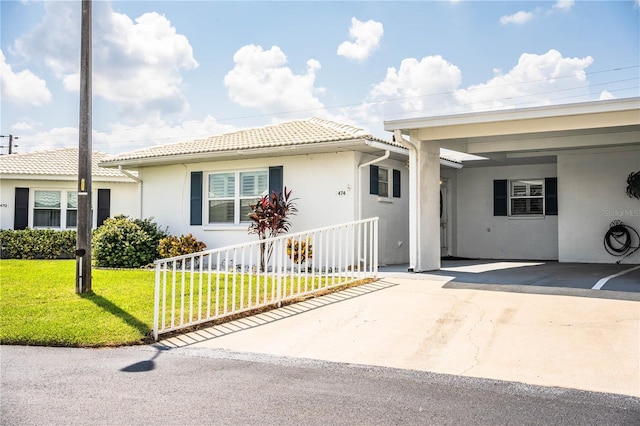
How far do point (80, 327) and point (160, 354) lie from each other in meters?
1.68

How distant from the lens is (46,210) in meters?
18.2

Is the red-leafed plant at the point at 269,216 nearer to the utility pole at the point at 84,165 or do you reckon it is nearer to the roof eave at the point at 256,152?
the roof eave at the point at 256,152

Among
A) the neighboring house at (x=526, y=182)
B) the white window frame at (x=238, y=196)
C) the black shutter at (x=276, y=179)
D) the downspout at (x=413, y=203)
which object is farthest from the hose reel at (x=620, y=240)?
the white window frame at (x=238, y=196)

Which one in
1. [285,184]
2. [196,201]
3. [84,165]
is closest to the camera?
[84,165]

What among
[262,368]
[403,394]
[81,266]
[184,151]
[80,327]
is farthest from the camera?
[184,151]

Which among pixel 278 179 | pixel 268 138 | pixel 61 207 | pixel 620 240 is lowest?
pixel 620 240

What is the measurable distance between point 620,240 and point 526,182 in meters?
3.04

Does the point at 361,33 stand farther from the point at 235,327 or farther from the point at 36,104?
the point at 235,327

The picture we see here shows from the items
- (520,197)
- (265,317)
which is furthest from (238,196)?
(520,197)

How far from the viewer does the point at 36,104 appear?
11164 mm

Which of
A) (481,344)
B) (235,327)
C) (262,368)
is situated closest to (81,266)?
(235,327)

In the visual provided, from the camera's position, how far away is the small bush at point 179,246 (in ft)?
45.2

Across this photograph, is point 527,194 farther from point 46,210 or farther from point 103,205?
point 46,210

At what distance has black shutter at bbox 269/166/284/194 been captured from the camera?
1345cm
